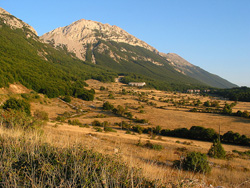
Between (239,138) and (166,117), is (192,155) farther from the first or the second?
(166,117)

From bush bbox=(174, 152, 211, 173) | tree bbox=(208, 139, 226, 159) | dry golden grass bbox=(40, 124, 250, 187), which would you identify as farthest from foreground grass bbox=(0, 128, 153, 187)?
tree bbox=(208, 139, 226, 159)

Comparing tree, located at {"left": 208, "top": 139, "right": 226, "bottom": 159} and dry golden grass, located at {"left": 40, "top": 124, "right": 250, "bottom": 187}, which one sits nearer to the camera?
dry golden grass, located at {"left": 40, "top": 124, "right": 250, "bottom": 187}

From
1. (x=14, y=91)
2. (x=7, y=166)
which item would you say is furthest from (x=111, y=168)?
(x=14, y=91)

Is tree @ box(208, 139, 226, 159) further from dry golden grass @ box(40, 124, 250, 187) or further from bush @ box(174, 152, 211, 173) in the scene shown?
bush @ box(174, 152, 211, 173)

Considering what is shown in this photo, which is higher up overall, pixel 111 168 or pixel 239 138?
pixel 111 168

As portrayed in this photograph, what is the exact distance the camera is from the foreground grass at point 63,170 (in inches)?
148

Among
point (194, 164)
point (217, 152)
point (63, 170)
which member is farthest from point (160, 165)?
point (217, 152)

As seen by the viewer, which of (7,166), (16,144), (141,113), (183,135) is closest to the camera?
(7,166)

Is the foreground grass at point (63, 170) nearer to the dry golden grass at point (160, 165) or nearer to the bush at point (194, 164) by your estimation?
the dry golden grass at point (160, 165)

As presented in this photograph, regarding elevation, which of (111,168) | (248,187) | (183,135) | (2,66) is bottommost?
(183,135)

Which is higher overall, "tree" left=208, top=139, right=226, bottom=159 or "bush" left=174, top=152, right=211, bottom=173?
"bush" left=174, top=152, right=211, bottom=173

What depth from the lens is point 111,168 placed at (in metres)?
4.51

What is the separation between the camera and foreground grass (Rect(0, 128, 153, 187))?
148 inches

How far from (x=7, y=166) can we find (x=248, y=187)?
8.11m
